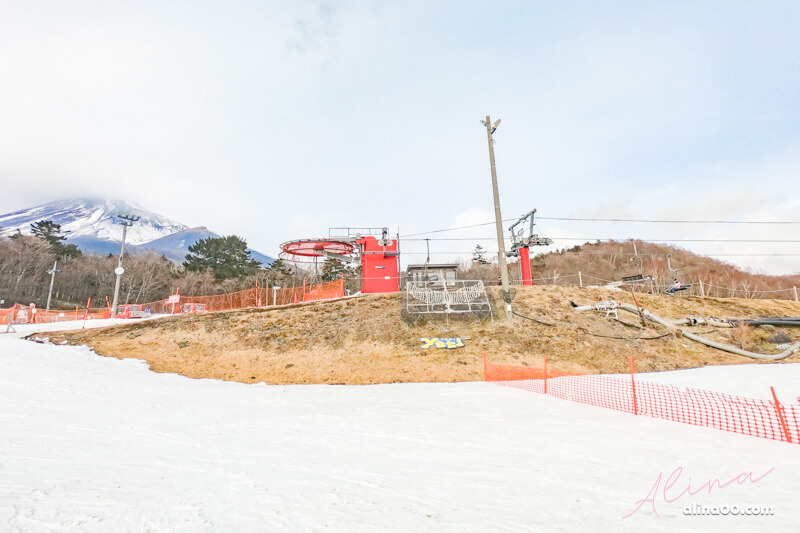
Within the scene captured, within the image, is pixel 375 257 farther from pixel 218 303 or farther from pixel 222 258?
pixel 222 258

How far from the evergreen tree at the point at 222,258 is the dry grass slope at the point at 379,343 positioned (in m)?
46.7

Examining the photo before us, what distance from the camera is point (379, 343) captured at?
59.6 ft

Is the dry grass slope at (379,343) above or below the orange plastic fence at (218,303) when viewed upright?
below

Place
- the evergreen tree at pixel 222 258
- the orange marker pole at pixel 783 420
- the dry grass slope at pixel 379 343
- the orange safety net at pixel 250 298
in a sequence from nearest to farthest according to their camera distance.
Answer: the orange marker pole at pixel 783 420 < the dry grass slope at pixel 379 343 < the orange safety net at pixel 250 298 < the evergreen tree at pixel 222 258

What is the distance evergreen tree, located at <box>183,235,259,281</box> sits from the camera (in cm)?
6400

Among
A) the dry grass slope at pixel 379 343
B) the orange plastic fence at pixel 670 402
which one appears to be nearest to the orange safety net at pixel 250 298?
the dry grass slope at pixel 379 343

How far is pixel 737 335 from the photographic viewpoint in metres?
19.8

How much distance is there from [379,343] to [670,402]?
11763mm

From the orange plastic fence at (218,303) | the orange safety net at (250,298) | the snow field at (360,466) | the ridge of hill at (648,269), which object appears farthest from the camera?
the ridge of hill at (648,269)

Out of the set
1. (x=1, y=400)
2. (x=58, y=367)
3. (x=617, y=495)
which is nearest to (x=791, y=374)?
(x=617, y=495)

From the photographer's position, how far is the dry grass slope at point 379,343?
16.1 metres

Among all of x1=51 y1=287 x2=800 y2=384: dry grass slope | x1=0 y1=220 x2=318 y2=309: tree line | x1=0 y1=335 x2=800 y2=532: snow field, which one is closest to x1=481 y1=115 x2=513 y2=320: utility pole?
x1=51 y1=287 x2=800 y2=384: dry grass slope

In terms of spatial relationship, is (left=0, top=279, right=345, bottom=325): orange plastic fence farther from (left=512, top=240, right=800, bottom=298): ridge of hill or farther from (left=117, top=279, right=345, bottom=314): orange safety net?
(left=512, top=240, right=800, bottom=298): ridge of hill

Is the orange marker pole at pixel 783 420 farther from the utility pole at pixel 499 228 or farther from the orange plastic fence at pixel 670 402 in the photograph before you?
the utility pole at pixel 499 228
